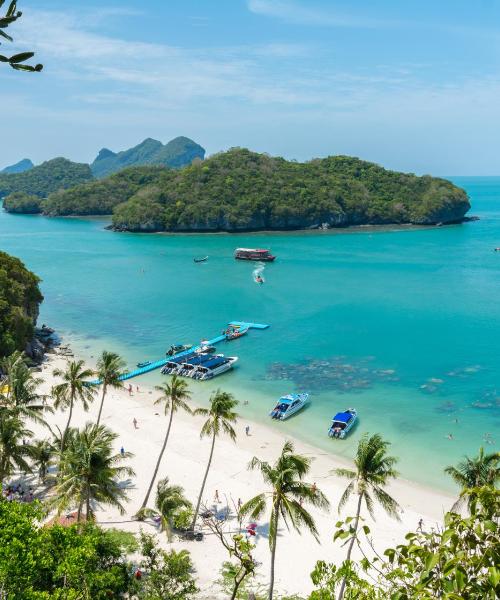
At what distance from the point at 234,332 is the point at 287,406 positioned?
69.8ft

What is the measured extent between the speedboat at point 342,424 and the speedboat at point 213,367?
1391 centimetres

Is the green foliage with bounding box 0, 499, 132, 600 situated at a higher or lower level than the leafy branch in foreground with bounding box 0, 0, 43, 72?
lower

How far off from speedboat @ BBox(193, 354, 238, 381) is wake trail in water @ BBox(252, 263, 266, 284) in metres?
39.7

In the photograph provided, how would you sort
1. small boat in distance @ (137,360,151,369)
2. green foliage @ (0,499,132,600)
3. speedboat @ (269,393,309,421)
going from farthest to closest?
small boat in distance @ (137,360,151,369)
speedboat @ (269,393,309,421)
green foliage @ (0,499,132,600)

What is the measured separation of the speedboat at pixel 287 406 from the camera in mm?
40750

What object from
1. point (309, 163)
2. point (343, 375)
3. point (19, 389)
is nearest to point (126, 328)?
point (343, 375)

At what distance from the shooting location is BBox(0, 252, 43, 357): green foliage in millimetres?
47125

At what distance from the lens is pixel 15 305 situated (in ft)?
167

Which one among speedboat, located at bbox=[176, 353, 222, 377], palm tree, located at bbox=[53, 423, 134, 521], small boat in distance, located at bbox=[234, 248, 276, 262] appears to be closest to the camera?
palm tree, located at bbox=[53, 423, 134, 521]

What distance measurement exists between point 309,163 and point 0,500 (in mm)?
190897

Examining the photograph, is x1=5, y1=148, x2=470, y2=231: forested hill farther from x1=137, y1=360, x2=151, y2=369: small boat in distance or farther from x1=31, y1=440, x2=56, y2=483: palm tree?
x1=31, y1=440, x2=56, y2=483: palm tree

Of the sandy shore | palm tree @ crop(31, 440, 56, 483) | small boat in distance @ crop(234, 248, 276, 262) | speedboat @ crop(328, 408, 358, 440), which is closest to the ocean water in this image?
speedboat @ crop(328, 408, 358, 440)

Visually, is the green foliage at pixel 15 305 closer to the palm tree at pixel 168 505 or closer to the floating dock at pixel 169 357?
the floating dock at pixel 169 357

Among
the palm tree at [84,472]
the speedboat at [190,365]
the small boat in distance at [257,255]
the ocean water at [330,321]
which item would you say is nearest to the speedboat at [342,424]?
the ocean water at [330,321]
